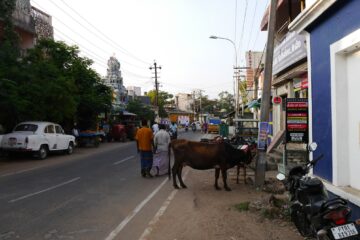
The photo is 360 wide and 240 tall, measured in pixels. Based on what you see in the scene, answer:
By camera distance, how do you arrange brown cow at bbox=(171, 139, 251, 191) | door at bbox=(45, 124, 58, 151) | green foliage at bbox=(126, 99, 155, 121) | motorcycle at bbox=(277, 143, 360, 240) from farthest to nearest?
green foliage at bbox=(126, 99, 155, 121), door at bbox=(45, 124, 58, 151), brown cow at bbox=(171, 139, 251, 191), motorcycle at bbox=(277, 143, 360, 240)

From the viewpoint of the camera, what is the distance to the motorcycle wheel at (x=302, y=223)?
5.13 meters

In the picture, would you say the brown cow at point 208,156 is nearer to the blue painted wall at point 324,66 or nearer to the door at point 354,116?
the blue painted wall at point 324,66

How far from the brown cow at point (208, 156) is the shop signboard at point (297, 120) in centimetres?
143

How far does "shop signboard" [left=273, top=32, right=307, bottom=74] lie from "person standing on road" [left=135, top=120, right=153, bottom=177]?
614cm

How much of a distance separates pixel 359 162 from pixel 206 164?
4.83m

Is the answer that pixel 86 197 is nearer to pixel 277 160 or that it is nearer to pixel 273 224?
pixel 273 224

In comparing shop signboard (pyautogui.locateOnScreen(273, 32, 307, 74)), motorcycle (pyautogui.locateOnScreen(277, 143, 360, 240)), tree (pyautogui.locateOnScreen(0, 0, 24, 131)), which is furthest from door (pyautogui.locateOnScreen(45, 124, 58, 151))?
motorcycle (pyautogui.locateOnScreen(277, 143, 360, 240))

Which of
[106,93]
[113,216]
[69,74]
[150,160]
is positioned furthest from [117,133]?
[113,216]

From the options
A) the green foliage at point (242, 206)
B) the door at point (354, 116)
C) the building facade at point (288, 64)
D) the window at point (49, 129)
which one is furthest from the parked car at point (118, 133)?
the door at point (354, 116)

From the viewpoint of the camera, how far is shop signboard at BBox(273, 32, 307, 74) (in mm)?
14133

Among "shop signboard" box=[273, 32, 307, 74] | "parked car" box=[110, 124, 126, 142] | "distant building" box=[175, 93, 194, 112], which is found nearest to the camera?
"shop signboard" box=[273, 32, 307, 74]

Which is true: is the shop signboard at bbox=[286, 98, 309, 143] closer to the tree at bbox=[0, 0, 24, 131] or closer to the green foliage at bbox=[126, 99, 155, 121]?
the tree at bbox=[0, 0, 24, 131]

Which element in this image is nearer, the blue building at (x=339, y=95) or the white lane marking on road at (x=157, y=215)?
the blue building at (x=339, y=95)

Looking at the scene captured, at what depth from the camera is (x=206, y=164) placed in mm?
10516
